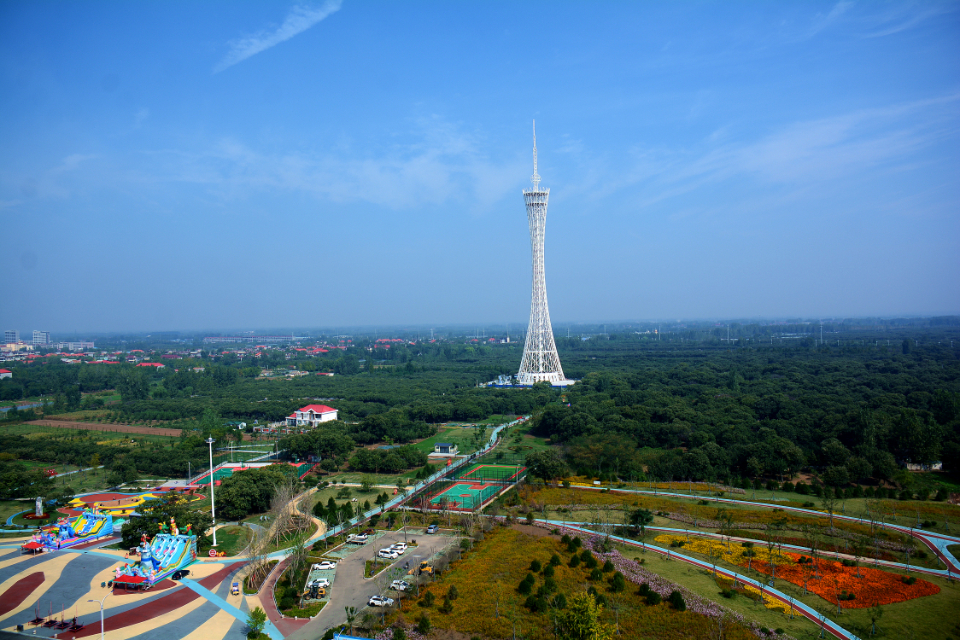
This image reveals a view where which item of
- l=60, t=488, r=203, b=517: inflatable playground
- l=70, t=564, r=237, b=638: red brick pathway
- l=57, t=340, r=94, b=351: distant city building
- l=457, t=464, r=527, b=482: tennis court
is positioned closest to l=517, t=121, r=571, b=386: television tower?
l=457, t=464, r=527, b=482: tennis court

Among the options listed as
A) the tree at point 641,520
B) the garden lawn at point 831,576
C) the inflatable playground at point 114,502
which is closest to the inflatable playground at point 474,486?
the tree at point 641,520

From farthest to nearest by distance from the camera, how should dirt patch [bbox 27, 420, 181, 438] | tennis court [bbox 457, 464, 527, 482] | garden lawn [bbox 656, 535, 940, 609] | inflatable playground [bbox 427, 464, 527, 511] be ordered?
dirt patch [bbox 27, 420, 181, 438]
tennis court [bbox 457, 464, 527, 482]
inflatable playground [bbox 427, 464, 527, 511]
garden lawn [bbox 656, 535, 940, 609]

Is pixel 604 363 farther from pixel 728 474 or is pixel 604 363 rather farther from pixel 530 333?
pixel 728 474

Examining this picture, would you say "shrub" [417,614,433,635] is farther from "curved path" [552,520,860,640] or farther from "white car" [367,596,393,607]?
"curved path" [552,520,860,640]

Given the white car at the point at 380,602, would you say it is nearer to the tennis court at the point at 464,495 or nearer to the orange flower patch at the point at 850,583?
the tennis court at the point at 464,495

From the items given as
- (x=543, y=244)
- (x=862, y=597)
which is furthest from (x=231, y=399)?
(x=862, y=597)

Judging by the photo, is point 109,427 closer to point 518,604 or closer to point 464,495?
point 464,495
